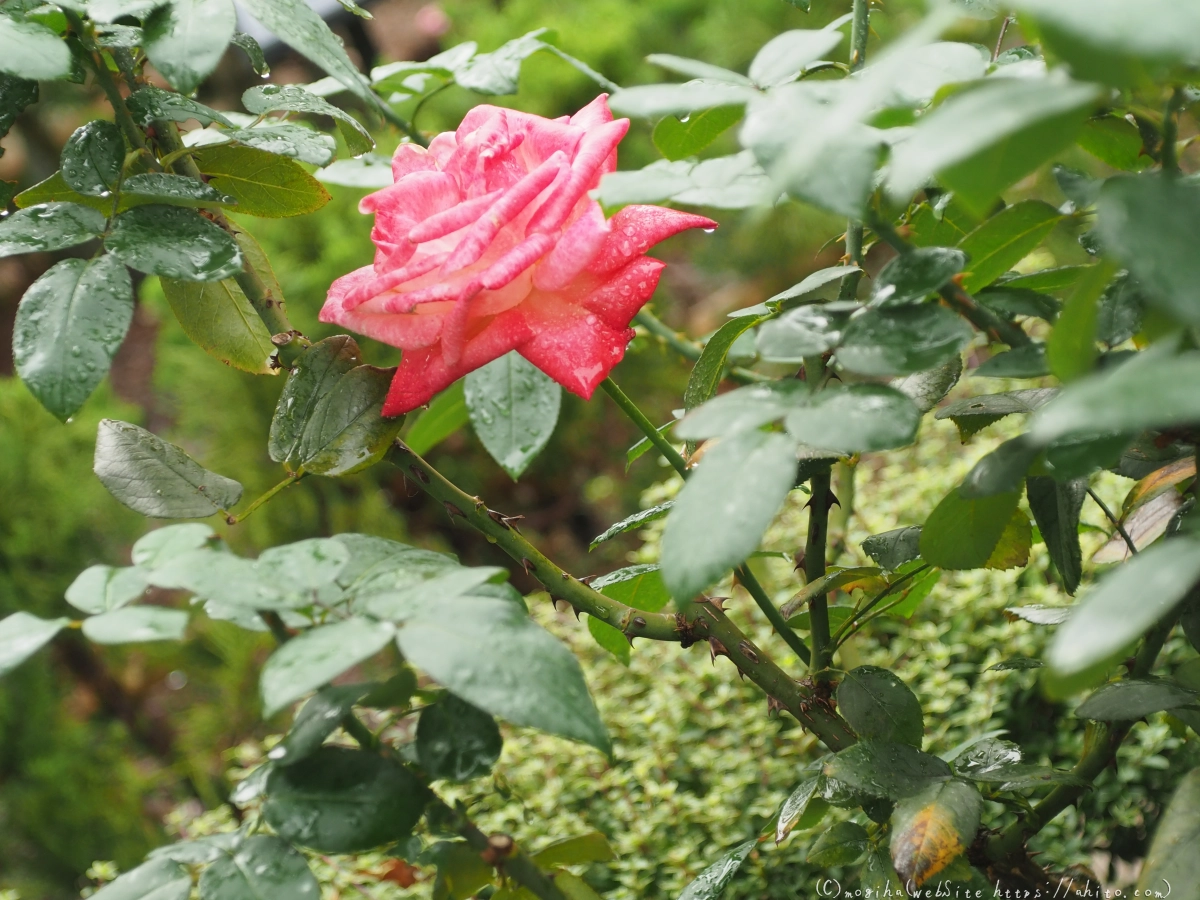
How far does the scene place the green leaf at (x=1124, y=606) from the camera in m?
0.19

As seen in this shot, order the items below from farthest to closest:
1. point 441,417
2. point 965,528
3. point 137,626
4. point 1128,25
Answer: point 441,417
point 965,528
point 137,626
point 1128,25

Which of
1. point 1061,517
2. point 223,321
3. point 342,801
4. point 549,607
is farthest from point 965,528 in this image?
point 549,607

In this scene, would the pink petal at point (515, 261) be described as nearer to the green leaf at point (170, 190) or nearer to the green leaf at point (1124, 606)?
the green leaf at point (170, 190)

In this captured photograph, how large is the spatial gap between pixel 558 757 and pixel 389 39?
3.76 metres

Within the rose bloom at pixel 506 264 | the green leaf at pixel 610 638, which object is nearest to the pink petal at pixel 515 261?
the rose bloom at pixel 506 264

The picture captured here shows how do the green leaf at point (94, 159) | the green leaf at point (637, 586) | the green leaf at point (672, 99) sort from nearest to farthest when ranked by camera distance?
the green leaf at point (672, 99) < the green leaf at point (94, 159) < the green leaf at point (637, 586)

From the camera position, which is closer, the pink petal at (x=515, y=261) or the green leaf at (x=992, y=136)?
the green leaf at (x=992, y=136)

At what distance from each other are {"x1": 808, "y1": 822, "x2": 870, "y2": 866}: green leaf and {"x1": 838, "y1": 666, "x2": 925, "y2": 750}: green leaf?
45 millimetres

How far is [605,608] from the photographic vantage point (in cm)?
44

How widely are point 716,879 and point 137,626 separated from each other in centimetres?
29

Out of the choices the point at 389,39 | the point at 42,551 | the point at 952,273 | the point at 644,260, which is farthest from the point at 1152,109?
the point at 389,39

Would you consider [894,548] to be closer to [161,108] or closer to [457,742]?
[457,742]

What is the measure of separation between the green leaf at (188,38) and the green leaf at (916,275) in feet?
0.76

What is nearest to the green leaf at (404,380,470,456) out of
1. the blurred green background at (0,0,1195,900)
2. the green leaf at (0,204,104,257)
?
the blurred green background at (0,0,1195,900)
